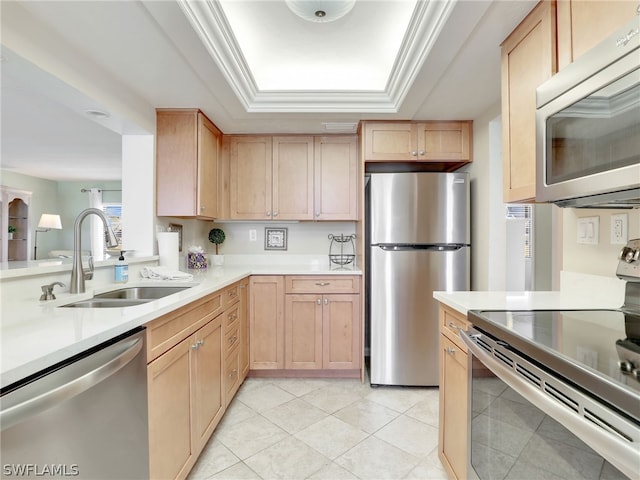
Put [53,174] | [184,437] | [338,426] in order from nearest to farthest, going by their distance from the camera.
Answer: [184,437] < [338,426] < [53,174]

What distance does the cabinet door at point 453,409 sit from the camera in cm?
131

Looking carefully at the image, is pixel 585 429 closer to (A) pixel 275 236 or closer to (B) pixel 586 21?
(B) pixel 586 21

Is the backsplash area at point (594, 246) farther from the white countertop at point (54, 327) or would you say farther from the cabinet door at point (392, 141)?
the white countertop at point (54, 327)

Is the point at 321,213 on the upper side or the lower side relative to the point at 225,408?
upper

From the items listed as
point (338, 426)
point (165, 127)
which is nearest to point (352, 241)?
point (338, 426)

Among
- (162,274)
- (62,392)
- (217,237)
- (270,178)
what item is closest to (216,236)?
(217,237)

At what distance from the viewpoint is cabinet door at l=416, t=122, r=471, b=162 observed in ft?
8.64

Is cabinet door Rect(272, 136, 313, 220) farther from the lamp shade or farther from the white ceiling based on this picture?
the lamp shade

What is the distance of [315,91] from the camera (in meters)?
2.29

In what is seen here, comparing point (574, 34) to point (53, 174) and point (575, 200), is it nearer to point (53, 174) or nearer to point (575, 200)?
point (575, 200)

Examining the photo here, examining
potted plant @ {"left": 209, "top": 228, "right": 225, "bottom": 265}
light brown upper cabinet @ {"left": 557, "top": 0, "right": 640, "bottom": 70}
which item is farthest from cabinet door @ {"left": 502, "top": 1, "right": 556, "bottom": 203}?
potted plant @ {"left": 209, "top": 228, "right": 225, "bottom": 265}

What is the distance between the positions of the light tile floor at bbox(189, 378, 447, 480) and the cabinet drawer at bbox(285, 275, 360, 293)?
76cm

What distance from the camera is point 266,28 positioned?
6.00 feet

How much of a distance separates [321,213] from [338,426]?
1.75 m
